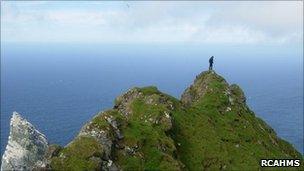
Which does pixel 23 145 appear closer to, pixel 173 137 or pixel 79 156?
pixel 79 156

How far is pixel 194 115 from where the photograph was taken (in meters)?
69.4

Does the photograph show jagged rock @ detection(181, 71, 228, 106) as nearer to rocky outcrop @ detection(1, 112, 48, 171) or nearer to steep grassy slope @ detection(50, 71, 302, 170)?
steep grassy slope @ detection(50, 71, 302, 170)

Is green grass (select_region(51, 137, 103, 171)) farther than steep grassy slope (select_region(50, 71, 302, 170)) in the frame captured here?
→ No

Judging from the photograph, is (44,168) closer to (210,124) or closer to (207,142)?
(207,142)

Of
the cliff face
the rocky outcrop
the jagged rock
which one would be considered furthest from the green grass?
the jagged rock

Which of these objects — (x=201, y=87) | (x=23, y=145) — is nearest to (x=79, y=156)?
(x=23, y=145)

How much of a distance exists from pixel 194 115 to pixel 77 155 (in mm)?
25369

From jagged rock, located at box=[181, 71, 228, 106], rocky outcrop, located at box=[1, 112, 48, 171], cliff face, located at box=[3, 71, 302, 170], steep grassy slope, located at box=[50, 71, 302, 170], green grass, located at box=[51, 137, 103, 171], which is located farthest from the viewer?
jagged rock, located at box=[181, 71, 228, 106]

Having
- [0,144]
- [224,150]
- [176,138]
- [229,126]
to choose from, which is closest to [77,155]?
[176,138]

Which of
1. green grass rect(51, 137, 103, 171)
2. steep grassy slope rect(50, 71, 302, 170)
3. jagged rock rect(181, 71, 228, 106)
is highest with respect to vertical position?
jagged rock rect(181, 71, 228, 106)

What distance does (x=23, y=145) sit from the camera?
A: 59.1 metres

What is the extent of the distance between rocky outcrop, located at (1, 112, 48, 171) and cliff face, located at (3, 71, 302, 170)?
9.39 metres

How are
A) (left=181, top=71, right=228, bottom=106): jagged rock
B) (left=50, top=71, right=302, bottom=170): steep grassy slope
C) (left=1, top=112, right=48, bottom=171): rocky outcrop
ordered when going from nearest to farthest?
(left=50, top=71, right=302, bottom=170): steep grassy slope, (left=1, top=112, right=48, bottom=171): rocky outcrop, (left=181, top=71, right=228, bottom=106): jagged rock

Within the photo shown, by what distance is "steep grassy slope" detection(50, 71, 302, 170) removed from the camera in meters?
50.5
